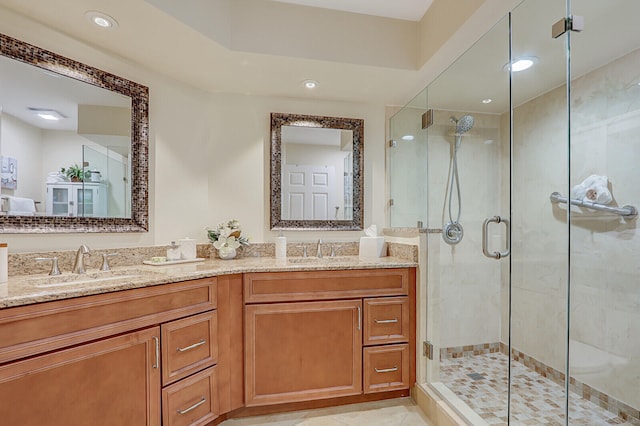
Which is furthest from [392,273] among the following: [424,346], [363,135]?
[363,135]

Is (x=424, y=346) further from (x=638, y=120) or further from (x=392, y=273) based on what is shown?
(x=638, y=120)

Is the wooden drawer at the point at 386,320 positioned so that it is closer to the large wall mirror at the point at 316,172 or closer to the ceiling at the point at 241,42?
the large wall mirror at the point at 316,172

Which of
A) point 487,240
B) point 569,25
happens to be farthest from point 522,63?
point 487,240

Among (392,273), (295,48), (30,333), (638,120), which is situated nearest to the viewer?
(30,333)

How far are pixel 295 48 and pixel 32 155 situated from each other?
1533 mm

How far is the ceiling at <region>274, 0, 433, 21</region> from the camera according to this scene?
1939 millimetres

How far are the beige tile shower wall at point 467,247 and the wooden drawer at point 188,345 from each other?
53.5 inches

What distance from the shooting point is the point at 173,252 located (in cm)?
214

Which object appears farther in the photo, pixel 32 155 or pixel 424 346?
pixel 424 346

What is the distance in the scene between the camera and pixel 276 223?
2525mm

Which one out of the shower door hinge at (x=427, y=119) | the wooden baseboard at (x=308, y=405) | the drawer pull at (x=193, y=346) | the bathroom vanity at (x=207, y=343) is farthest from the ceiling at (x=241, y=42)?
the wooden baseboard at (x=308, y=405)

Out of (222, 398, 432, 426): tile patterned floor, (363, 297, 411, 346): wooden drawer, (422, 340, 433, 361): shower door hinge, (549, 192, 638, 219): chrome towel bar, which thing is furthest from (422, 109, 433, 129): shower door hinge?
(222, 398, 432, 426): tile patterned floor

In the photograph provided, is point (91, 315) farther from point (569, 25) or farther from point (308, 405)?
point (569, 25)

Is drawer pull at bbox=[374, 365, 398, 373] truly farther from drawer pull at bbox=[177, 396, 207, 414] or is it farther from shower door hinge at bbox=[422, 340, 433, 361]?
drawer pull at bbox=[177, 396, 207, 414]
